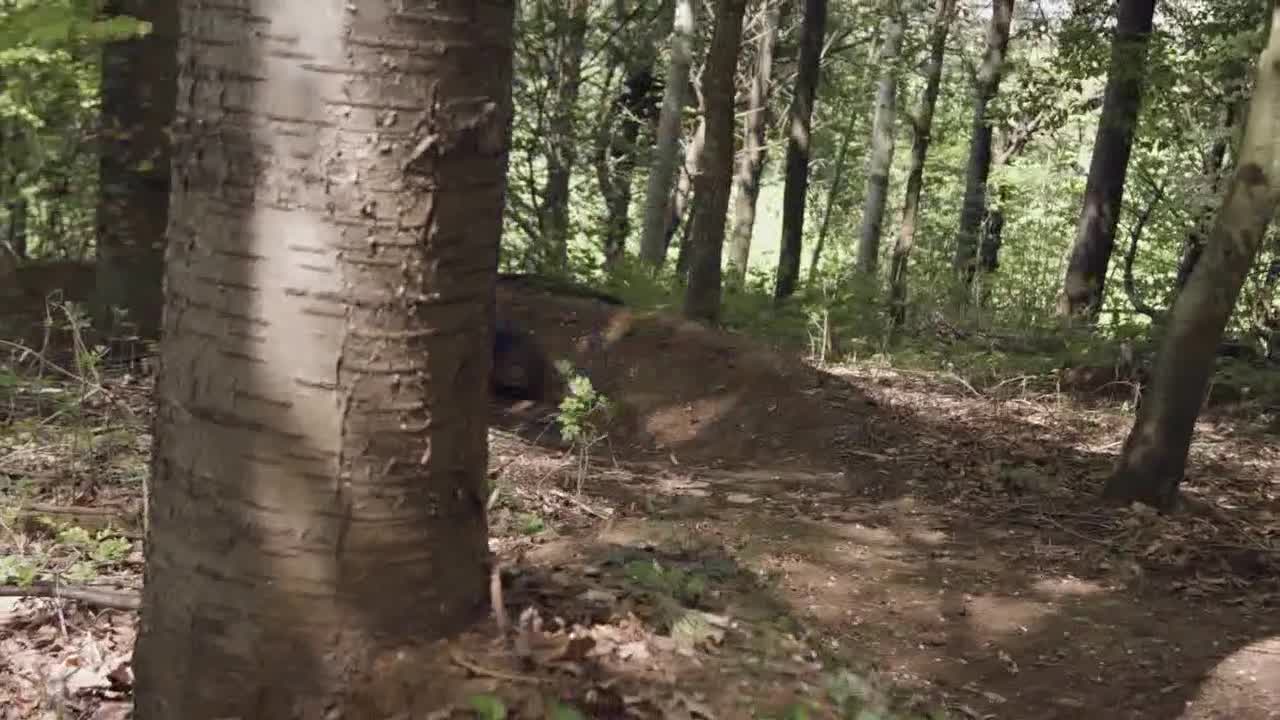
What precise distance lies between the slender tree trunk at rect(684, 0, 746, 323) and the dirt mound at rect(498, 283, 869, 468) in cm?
96

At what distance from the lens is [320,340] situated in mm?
2104

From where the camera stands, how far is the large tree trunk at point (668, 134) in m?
15.5

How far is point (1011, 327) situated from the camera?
11.9 metres

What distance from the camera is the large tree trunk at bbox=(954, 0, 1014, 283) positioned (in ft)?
49.4

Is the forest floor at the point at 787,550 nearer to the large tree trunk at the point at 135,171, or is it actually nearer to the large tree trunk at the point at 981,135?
the large tree trunk at the point at 135,171

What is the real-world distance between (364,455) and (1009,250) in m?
27.2

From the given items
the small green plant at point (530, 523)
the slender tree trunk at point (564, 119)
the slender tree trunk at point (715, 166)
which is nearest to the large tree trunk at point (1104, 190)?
the slender tree trunk at point (715, 166)

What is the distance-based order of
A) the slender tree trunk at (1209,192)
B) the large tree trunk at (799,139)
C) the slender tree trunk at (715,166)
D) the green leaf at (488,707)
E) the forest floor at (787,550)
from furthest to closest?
the large tree trunk at (799,139)
the slender tree trunk at (1209,192)
the slender tree trunk at (715,166)
the forest floor at (787,550)
the green leaf at (488,707)

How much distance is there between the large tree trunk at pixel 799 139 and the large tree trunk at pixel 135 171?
8.48 m

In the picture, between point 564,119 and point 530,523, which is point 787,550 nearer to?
point 530,523

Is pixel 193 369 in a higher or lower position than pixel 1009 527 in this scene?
higher

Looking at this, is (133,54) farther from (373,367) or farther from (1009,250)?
(1009,250)

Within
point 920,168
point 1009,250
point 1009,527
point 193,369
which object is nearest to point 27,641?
point 193,369

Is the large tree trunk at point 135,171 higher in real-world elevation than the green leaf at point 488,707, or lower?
higher
